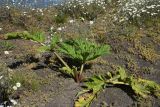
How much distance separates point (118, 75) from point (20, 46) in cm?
326

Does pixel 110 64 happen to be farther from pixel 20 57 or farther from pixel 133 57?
pixel 20 57

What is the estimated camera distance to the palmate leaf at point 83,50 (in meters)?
9.39

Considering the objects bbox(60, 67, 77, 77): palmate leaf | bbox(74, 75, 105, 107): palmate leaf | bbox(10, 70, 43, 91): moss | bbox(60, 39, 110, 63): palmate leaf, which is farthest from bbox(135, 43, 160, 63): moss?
bbox(10, 70, 43, 91): moss

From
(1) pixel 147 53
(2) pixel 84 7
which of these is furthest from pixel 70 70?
(2) pixel 84 7

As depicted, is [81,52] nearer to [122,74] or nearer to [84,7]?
[122,74]

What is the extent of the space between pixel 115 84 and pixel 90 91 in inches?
23.8

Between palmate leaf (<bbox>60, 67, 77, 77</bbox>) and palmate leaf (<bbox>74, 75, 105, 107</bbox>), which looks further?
palmate leaf (<bbox>60, 67, 77, 77</bbox>)

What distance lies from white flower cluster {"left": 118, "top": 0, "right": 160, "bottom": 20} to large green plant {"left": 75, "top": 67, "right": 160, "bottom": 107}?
161 inches

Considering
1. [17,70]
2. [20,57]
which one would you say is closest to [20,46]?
[20,57]

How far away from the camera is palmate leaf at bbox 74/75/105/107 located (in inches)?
340

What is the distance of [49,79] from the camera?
Result: 9.58 m

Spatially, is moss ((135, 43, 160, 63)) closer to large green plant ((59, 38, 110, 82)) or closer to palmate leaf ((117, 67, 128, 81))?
palmate leaf ((117, 67, 128, 81))

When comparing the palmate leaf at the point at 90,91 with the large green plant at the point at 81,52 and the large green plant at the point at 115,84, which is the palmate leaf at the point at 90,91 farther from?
the large green plant at the point at 81,52

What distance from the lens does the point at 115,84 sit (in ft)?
30.9
